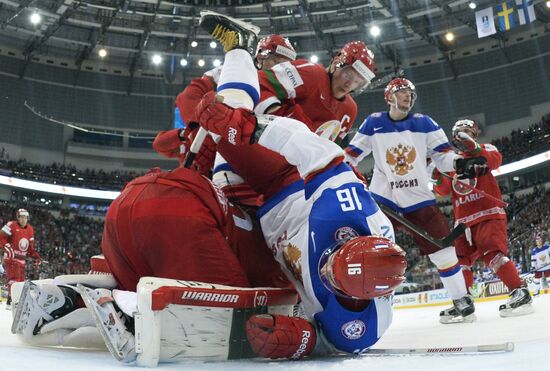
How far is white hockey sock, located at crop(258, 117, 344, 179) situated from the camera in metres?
1.81

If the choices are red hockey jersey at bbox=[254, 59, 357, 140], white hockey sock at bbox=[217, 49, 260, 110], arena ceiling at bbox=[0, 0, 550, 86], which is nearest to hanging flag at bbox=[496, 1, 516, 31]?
arena ceiling at bbox=[0, 0, 550, 86]

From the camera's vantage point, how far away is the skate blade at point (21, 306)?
1.96 metres

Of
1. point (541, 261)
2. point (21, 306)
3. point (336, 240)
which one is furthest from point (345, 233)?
point (541, 261)

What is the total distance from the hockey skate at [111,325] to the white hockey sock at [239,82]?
0.78m

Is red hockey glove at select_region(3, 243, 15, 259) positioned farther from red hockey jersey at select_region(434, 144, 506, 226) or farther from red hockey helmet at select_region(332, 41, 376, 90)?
red hockey helmet at select_region(332, 41, 376, 90)

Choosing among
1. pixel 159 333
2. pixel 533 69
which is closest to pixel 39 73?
pixel 533 69

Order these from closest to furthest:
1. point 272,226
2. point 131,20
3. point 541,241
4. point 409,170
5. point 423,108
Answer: point 272,226
point 409,170
point 541,241
point 131,20
point 423,108

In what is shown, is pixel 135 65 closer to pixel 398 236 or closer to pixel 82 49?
pixel 82 49

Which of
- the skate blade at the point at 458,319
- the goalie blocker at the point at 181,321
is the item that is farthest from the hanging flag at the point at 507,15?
the goalie blocker at the point at 181,321

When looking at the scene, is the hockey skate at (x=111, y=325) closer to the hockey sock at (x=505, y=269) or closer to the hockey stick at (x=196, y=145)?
the hockey stick at (x=196, y=145)

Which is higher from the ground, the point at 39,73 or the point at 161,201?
the point at 39,73

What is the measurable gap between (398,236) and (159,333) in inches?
686

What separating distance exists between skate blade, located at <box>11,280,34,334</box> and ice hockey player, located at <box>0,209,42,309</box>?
7.77m

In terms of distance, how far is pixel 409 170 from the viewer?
13.5ft
